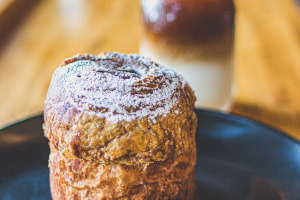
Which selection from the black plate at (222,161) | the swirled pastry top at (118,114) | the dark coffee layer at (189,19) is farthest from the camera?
the dark coffee layer at (189,19)

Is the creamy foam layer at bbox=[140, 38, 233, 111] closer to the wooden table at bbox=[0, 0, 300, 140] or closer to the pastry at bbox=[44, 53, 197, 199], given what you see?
the wooden table at bbox=[0, 0, 300, 140]

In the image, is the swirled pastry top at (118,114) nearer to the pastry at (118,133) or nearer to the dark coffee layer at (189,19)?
the pastry at (118,133)

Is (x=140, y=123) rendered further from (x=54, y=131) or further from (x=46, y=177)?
(x=46, y=177)

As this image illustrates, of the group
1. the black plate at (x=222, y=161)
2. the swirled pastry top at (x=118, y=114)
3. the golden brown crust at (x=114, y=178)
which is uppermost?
the swirled pastry top at (x=118, y=114)

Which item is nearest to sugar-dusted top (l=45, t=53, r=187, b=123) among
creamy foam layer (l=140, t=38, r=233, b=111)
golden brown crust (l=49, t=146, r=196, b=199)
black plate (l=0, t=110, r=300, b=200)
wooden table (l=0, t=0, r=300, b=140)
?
golden brown crust (l=49, t=146, r=196, b=199)

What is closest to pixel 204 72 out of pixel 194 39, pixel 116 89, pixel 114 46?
pixel 194 39

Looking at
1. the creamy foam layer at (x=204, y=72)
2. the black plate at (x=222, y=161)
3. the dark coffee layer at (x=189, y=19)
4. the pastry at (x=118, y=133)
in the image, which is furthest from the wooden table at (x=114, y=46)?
the pastry at (x=118, y=133)
